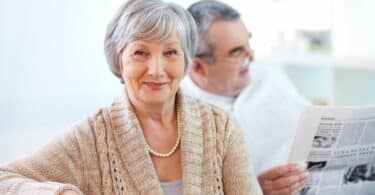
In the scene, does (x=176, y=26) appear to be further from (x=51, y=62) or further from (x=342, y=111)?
(x=51, y=62)

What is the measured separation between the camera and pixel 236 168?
124cm

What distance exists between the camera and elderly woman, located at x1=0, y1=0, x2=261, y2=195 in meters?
1.13

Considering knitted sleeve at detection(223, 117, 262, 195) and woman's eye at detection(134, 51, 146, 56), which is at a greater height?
woman's eye at detection(134, 51, 146, 56)

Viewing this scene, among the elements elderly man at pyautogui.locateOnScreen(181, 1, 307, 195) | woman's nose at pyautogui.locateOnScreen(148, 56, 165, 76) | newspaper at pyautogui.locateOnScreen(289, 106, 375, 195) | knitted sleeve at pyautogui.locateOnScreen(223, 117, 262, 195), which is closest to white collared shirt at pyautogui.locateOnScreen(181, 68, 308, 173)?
elderly man at pyautogui.locateOnScreen(181, 1, 307, 195)

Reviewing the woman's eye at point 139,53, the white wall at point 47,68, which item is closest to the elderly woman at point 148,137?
the woman's eye at point 139,53

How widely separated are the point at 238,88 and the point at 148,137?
0.54m

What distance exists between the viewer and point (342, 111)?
1.35 meters

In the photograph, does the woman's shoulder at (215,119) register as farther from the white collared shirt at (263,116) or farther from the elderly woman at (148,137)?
the white collared shirt at (263,116)

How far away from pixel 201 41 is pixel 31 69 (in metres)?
0.48

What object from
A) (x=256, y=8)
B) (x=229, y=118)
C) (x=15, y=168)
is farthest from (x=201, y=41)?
(x=256, y=8)

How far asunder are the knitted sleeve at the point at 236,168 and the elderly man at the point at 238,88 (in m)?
0.32

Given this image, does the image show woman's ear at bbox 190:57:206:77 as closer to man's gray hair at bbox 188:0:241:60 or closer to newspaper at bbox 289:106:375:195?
man's gray hair at bbox 188:0:241:60

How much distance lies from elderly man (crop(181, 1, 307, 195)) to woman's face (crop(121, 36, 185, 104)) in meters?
0.38

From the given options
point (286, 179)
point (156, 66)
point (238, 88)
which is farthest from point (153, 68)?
point (238, 88)
